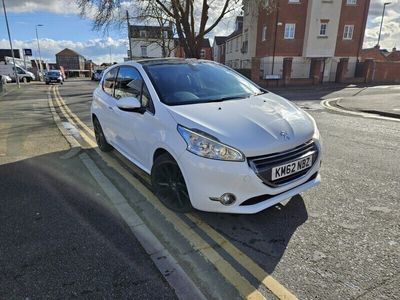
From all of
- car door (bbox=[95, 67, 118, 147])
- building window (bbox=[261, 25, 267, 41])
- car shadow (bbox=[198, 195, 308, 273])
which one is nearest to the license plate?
car shadow (bbox=[198, 195, 308, 273])

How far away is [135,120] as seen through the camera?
3.96m

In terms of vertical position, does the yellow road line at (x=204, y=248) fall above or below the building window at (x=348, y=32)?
below

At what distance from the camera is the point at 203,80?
420 centimetres

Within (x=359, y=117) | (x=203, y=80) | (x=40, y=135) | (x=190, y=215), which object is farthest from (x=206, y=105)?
(x=359, y=117)

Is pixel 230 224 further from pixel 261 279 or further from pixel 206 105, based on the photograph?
pixel 206 105

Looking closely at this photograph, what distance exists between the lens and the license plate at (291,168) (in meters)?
2.91

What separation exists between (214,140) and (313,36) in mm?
32210

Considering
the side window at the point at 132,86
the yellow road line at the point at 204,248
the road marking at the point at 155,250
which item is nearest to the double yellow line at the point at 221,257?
the yellow road line at the point at 204,248

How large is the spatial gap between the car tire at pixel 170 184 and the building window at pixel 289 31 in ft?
102

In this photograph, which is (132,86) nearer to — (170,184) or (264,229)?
(170,184)

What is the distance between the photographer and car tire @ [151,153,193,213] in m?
3.30

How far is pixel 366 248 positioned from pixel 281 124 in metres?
1.43

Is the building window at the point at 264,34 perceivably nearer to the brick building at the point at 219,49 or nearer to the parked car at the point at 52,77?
the brick building at the point at 219,49

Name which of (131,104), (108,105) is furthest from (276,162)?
(108,105)
